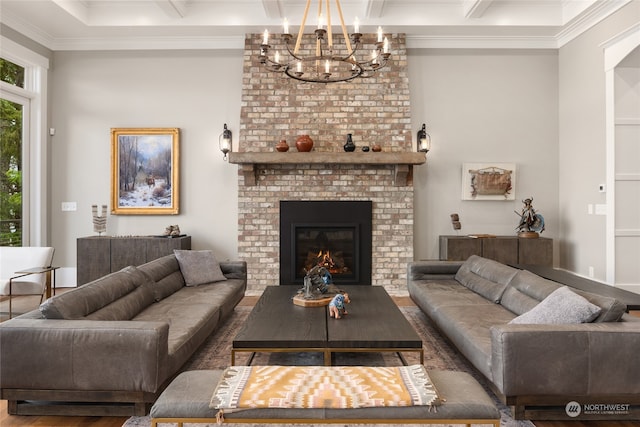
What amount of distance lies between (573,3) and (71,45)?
261 inches

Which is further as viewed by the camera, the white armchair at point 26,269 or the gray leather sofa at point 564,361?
the white armchair at point 26,269

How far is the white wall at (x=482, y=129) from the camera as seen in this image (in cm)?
639

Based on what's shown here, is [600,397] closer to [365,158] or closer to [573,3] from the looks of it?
[365,158]

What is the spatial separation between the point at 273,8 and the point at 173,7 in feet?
3.96

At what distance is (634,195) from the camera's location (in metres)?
Result: 5.21

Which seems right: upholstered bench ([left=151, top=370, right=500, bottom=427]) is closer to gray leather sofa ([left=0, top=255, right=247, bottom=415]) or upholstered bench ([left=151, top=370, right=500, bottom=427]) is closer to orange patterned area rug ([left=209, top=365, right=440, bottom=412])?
orange patterned area rug ([left=209, top=365, right=440, bottom=412])

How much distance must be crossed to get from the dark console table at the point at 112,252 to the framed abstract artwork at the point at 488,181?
406 cm

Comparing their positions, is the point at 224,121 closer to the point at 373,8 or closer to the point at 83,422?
the point at 373,8

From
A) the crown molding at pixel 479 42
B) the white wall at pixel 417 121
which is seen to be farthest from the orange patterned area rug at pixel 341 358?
the crown molding at pixel 479 42

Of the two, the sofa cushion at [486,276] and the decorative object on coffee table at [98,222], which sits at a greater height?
the decorative object on coffee table at [98,222]

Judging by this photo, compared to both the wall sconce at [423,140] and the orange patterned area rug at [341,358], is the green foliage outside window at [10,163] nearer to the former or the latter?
the orange patterned area rug at [341,358]

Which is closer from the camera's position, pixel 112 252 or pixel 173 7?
pixel 173 7

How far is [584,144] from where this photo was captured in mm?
5805

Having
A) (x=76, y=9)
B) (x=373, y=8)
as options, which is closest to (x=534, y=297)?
(x=373, y=8)
